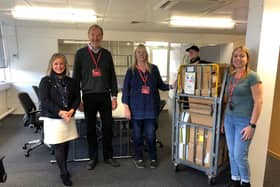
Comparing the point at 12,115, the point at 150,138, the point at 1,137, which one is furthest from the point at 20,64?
the point at 150,138

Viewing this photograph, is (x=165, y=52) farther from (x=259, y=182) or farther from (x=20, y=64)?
(x=259, y=182)

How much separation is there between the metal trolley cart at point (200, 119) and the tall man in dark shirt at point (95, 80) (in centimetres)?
85

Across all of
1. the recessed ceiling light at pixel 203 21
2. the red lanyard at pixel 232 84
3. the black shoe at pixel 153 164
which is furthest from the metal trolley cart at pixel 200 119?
the recessed ceiling light at pixel 203 21

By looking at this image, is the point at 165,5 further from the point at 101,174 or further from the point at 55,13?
the point at 101,174

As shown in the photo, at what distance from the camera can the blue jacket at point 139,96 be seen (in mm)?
2730

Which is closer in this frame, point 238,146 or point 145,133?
point 238,146

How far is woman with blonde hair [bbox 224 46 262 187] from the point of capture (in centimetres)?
198

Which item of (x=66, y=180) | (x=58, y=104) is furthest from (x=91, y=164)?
(x=58, y=104)

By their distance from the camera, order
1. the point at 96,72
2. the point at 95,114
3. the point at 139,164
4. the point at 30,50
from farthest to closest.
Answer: the point at 30,50 → the point at 139,164 → the point at 95,114 → the point at 96,72

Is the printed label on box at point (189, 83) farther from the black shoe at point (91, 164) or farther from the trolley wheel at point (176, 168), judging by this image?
the black shoe at point (91, 164)

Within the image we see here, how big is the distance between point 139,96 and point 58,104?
954 mm

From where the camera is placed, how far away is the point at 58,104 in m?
2.34

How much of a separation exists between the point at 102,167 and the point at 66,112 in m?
1.00

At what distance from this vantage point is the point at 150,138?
285 cm
